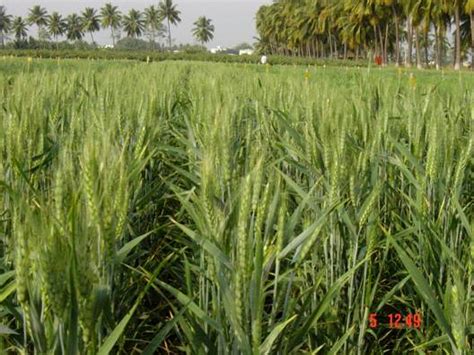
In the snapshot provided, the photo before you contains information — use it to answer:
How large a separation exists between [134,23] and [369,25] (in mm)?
46457

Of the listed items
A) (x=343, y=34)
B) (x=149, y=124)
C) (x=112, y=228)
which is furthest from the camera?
(x=343, y=34)

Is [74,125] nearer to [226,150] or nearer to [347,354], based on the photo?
[226,150]

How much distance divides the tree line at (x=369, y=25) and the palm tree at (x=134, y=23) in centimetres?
1824

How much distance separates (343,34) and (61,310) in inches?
1835

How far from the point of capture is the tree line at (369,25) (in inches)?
1218

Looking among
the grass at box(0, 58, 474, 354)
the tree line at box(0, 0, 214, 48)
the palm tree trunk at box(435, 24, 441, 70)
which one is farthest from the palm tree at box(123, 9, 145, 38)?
the grass at box(0, 58, 474, 354)

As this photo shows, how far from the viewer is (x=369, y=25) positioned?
1714 inches

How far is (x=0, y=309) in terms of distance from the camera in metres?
1.02

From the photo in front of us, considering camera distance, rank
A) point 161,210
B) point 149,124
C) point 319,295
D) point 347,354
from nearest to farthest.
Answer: point 347,354, point 319,295, point 149,124, point 161,210

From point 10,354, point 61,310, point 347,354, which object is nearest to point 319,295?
point 347,354

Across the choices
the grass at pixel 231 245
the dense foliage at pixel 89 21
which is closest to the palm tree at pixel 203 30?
the dense foliage at pixel 89 21
